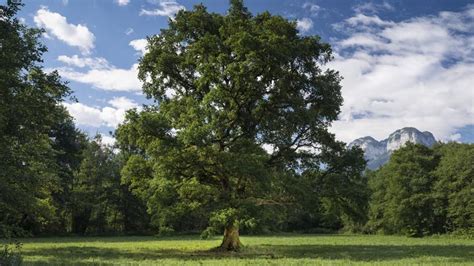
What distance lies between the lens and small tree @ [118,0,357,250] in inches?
1136

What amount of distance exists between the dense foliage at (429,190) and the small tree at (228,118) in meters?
45.4

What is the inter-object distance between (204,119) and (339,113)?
10.1m

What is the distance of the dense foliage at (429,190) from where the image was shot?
7000 cm

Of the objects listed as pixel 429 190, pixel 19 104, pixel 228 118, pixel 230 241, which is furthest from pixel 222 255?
pixel 429 190

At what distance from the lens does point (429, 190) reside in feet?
259

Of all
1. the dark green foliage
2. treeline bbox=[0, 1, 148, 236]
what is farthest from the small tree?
the dark green foliage

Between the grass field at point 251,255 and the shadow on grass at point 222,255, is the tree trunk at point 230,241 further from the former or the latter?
the shadow on grass at point 222,255

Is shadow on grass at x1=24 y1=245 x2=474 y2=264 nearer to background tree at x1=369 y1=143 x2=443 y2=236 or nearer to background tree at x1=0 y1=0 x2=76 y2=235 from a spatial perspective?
background tree at x1=0 y1=0 x2=76 y2=235

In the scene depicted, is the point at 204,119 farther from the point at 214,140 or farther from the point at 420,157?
the point at 420,157

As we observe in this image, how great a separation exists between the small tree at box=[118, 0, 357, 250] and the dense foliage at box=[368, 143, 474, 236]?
45448mm

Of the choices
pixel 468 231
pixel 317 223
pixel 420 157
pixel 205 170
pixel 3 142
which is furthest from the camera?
pixel 317 223

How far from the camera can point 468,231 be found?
226 feet

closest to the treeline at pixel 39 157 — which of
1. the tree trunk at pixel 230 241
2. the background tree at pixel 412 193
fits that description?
the tree trunk at pixel 230 241

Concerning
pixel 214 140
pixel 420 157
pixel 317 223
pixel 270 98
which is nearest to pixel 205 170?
pixel 214 140
